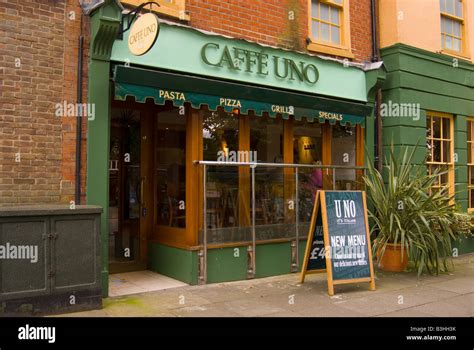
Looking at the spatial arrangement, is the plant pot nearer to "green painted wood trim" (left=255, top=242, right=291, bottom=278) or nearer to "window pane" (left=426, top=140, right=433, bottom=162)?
"green painted wood trim" (left=255, top=242, right=291, bottom=278)

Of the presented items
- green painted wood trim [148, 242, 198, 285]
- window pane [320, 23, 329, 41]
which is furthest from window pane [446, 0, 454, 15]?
green painted wood trim [148, 242, 198, 285]

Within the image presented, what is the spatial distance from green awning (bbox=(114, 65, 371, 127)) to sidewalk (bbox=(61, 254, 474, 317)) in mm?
2831

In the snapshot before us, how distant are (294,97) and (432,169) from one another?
449 centimetres

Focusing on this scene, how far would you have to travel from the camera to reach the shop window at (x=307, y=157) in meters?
8.84

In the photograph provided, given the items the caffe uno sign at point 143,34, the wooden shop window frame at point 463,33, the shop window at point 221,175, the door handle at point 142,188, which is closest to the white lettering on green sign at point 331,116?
the shop window at point 221,175

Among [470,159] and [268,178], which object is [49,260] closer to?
[268,178]

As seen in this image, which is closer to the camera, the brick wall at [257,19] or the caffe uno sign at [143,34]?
the caffe uno sign at [143,34]

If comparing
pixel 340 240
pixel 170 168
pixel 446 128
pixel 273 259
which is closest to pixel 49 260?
pixel 170 168

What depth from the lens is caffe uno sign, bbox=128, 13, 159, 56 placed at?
6086 mm

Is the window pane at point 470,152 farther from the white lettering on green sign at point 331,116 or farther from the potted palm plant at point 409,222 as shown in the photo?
the white lettering on green sign at point 331,116

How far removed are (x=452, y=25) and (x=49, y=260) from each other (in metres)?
10.7

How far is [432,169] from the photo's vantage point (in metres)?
10.9

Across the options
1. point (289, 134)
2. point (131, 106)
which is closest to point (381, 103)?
point (289, 134)

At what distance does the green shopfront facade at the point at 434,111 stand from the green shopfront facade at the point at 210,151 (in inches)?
43.9
